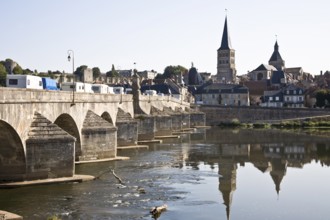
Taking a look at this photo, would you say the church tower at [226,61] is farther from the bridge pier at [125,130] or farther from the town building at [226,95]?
the bridge pier at [125,130]

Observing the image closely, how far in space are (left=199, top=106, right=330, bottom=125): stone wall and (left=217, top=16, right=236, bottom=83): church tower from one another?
40.7 m

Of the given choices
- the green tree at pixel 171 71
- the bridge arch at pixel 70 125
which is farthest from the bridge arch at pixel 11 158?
the green tree at pixel 171 71

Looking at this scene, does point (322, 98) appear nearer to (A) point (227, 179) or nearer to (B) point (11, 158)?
(A) point (227, 179)

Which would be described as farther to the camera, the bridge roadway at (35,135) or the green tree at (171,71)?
the green tree at (171,71)

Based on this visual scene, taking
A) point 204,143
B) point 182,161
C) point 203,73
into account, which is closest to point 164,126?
point 204,143

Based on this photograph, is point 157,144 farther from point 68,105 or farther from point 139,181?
point 139,181

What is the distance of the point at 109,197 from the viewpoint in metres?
25.0

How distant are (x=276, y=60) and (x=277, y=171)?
140867 millimetres

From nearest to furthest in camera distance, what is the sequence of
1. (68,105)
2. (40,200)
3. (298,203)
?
(40,200) < (298,203) < (68,105)

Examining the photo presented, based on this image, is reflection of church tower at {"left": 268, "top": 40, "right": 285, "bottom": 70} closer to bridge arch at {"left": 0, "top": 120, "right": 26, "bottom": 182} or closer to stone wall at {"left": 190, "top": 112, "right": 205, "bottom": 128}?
stone wall at {"left": 190, "top": 112, "right": 205, "bottom": 128}

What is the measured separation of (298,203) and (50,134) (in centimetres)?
1300

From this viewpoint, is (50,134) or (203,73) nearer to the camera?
(50,134)

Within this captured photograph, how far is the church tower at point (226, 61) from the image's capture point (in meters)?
147

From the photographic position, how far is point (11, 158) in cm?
2625
